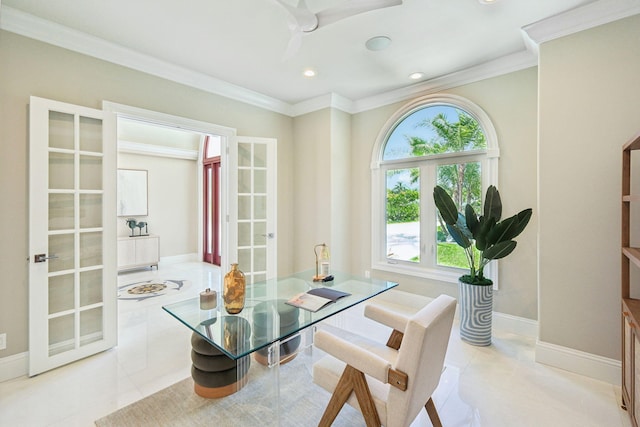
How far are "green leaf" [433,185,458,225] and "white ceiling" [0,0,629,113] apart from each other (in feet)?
4.65

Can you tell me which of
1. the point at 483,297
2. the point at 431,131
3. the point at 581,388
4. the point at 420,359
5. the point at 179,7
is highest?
the point at 179,7

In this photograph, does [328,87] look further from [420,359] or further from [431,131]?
[420,359]

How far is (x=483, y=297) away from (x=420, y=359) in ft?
6.27

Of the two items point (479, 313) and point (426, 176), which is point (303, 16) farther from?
point (479, 313)

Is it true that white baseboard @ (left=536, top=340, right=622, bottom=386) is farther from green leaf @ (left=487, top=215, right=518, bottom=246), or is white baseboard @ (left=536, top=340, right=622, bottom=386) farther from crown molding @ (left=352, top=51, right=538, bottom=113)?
crown molding @ (left=352, top=51, right=538, bottom=113)

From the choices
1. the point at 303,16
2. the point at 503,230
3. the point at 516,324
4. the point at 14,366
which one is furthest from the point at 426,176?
the point at 14,366

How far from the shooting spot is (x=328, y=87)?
12.5 feet

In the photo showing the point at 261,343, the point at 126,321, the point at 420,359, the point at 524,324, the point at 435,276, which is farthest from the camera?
the point at 435,276

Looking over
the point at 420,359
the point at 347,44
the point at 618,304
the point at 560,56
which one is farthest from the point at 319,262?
the point at 560,56

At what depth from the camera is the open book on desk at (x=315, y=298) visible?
6.76 feet

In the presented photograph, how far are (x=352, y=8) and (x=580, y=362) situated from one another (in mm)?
3114

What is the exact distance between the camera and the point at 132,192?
6.15 metres

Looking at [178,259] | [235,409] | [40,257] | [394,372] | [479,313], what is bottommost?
[235,409]

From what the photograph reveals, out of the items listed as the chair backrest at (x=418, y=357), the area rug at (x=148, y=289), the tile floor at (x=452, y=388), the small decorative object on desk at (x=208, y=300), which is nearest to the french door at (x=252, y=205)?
the tile floor at (x=452, y=388)
